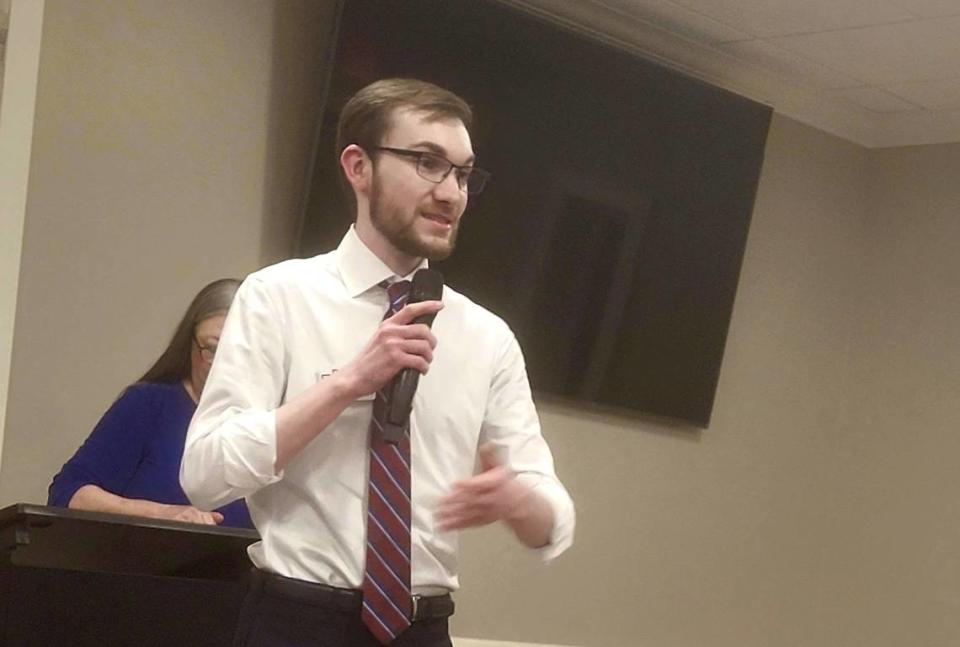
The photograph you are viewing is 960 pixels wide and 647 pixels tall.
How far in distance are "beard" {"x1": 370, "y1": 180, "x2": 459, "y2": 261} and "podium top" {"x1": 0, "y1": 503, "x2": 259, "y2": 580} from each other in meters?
0.76

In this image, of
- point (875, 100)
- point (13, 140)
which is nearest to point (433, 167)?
point (13, 140)

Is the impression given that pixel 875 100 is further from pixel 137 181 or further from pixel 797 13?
pixel 137 181

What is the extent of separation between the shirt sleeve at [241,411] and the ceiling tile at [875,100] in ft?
13.4

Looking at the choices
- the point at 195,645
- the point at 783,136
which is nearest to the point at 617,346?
the point at 783,136

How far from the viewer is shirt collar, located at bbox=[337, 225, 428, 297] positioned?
1.89 meters

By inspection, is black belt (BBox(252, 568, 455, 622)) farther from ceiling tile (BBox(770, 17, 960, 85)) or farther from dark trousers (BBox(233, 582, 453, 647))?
ceiling tile (BBox(770, 17, 960, 85))

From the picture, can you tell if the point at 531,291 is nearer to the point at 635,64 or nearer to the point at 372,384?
the point at 635,64

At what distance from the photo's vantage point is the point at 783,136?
5613 mm

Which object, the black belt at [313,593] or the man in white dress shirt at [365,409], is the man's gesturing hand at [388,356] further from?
the black belt at [313,593]

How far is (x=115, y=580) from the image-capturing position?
2393mm

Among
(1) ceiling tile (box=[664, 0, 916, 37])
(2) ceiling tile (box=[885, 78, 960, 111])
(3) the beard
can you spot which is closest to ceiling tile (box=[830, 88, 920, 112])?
(2) ceiling tile (box=[885, 78, 960, 111])

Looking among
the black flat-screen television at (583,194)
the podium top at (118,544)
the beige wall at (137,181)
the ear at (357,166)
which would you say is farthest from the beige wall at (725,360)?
the ear at (357,166)

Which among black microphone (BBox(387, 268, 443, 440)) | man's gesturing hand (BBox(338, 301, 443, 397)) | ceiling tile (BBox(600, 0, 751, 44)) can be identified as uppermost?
ceiling tile (BBox(600, 0, 751, 44))

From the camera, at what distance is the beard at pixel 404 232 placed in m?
1.87
